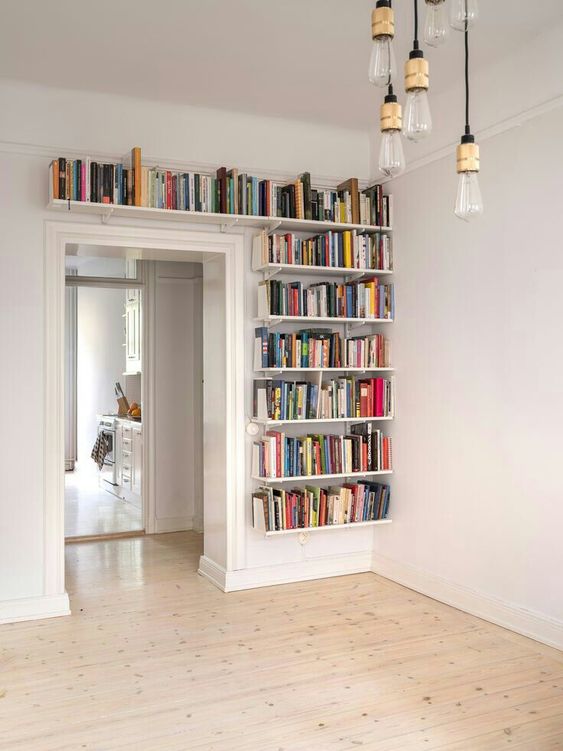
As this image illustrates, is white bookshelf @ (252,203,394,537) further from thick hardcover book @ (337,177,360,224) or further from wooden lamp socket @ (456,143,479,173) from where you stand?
wooden lamp socket @ (456,143,479,173)

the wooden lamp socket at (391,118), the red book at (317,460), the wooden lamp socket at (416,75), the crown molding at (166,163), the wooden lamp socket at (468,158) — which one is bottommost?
the red book at (317,460)

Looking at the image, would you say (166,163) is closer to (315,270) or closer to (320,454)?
(315,270)

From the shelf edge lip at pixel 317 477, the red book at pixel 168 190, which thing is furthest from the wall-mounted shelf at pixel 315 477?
the red book at pixel 168 190

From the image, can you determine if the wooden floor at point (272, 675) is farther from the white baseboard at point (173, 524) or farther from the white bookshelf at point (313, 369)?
the white baseboard at point (173, 524)

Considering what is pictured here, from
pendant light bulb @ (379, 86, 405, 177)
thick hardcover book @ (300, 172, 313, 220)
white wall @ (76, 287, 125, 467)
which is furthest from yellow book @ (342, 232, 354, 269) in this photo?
white wall @ (76, 287, 125, 467)

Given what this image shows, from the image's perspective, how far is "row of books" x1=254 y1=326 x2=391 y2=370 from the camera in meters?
4.79

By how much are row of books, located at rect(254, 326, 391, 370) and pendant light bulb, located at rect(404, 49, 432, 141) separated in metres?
2.85

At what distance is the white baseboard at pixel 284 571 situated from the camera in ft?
15.9

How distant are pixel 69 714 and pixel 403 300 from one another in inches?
125

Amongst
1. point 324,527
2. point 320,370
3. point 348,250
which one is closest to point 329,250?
point 348,250

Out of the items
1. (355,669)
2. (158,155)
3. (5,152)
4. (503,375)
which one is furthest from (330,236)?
(355,669)

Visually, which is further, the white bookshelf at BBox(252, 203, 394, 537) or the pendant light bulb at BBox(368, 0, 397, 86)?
the white bookshelf at BBox(252, 203, 394, 537)

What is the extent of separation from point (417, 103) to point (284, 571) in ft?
12.1

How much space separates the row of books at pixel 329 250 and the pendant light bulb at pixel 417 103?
9.29ft
